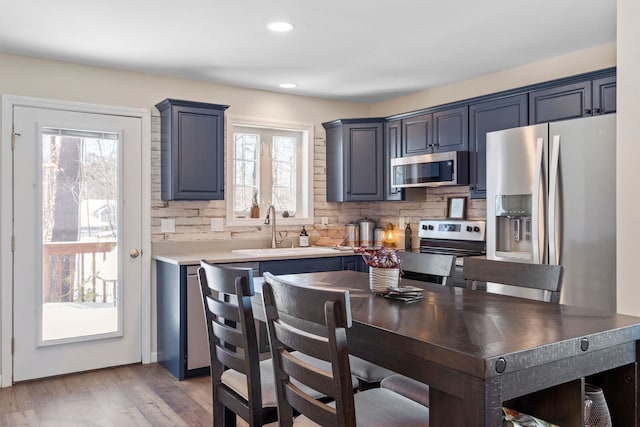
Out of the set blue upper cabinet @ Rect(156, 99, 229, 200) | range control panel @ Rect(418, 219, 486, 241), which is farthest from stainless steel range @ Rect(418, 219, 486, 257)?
blue upper cabinet @ Rect(156, 99, 229, 200)

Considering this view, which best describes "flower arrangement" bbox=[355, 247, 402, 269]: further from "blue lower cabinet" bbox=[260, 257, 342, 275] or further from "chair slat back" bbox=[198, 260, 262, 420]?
"blue lower cabinet" bbox=[260, 257, 342, 275]

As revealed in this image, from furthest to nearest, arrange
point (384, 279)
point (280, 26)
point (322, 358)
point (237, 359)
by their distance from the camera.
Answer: point (280, 26), point (384, 279), point (237, 359), point (322, 358)

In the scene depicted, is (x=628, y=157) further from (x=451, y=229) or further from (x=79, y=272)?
(x=79, y=272)

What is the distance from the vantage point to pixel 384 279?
224cm

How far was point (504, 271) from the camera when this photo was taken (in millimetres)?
2369

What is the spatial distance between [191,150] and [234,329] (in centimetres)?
243

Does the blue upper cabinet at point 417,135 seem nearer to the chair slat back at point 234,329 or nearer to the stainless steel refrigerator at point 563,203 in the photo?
the stainless steel refrigerator at point 563,203

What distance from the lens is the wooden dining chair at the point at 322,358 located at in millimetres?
1417

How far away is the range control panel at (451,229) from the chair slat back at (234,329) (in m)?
2.62

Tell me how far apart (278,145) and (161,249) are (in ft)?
5.19

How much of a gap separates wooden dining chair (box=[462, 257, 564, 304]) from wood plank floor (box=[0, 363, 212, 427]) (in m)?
1.77

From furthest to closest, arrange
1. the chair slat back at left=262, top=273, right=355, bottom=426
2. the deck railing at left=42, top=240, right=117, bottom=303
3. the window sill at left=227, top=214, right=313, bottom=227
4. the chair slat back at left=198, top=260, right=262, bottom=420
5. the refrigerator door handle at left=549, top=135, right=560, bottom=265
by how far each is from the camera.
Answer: the window sill at left=227, top=214, right=313, bottom=227
the deck railing at left=42, top=240, right=117, bottom=303
the refrigerator door handle at left=549, top=135, right=560, bottom=265
the chair slat back at left=198, top=260, right=262, bottom=420
the chair slat back at left=262, top=273, right=355, bottom=426

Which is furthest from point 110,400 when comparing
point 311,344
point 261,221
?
point 311,344

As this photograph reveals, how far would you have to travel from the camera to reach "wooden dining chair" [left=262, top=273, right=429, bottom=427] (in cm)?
142
